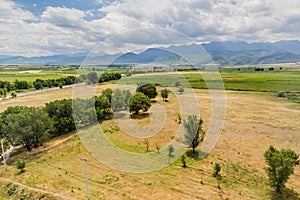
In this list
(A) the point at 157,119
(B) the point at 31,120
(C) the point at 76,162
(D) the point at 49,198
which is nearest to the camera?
(D) the point at 49,198

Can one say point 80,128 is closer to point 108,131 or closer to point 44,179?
point 108,131

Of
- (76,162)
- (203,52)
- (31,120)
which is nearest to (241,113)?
(203,52)

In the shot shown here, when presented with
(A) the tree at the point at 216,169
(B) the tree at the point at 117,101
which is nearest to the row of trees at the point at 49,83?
(B) the tree at the point at 117,101

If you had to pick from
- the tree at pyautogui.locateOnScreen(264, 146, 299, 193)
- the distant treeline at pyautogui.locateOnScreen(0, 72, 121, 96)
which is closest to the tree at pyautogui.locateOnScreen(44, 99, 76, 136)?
the tree at pyautogui.locateOnScreen(264, 146, 299, 193)

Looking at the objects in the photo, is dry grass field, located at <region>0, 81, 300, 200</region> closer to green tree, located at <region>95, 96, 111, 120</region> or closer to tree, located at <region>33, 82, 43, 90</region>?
green tree, located at <region>95, 96, 111, 120</region>

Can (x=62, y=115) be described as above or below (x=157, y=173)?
above

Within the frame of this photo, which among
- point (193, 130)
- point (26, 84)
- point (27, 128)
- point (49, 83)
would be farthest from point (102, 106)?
point (26, 84)

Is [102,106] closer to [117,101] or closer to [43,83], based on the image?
[117,101]

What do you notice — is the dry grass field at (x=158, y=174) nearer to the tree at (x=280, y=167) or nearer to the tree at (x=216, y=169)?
the tree at (x=216, y=169)
